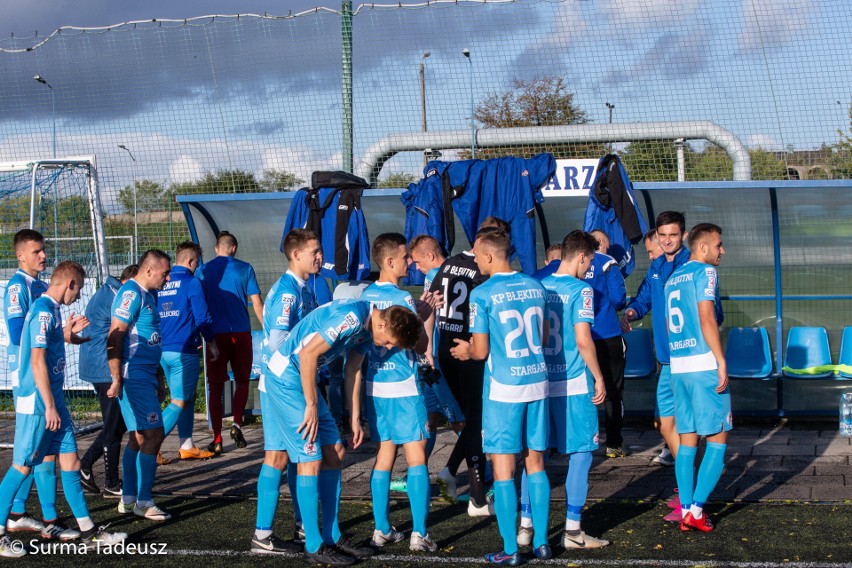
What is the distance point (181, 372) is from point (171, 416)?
435 mm

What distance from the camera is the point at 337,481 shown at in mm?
5457

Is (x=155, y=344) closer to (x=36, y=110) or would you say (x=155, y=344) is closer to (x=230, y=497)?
(x=230, y=497)

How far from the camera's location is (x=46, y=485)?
231 inches

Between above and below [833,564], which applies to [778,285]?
above

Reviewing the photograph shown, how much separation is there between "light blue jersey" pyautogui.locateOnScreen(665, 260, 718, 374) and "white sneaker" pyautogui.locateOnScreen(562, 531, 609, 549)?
118 cm

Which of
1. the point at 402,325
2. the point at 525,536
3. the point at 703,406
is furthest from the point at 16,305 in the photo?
the point at 703,406

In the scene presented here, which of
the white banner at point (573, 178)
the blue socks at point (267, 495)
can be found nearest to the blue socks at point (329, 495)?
the blue socks at point (267, 495)

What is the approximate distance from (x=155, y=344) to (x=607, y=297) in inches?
145

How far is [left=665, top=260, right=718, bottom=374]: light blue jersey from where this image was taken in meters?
5.71

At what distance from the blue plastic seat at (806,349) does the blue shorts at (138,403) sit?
19.6 feet

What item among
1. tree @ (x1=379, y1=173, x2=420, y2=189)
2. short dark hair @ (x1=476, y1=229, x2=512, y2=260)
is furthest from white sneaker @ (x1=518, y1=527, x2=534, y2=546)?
tree @ (x1=379, y1=173, x2=420, y2=189)

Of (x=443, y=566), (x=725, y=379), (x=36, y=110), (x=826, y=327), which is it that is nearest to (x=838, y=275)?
(x=826, y=327)

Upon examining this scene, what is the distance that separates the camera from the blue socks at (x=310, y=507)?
520cm

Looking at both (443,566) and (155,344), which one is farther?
(155,344)
